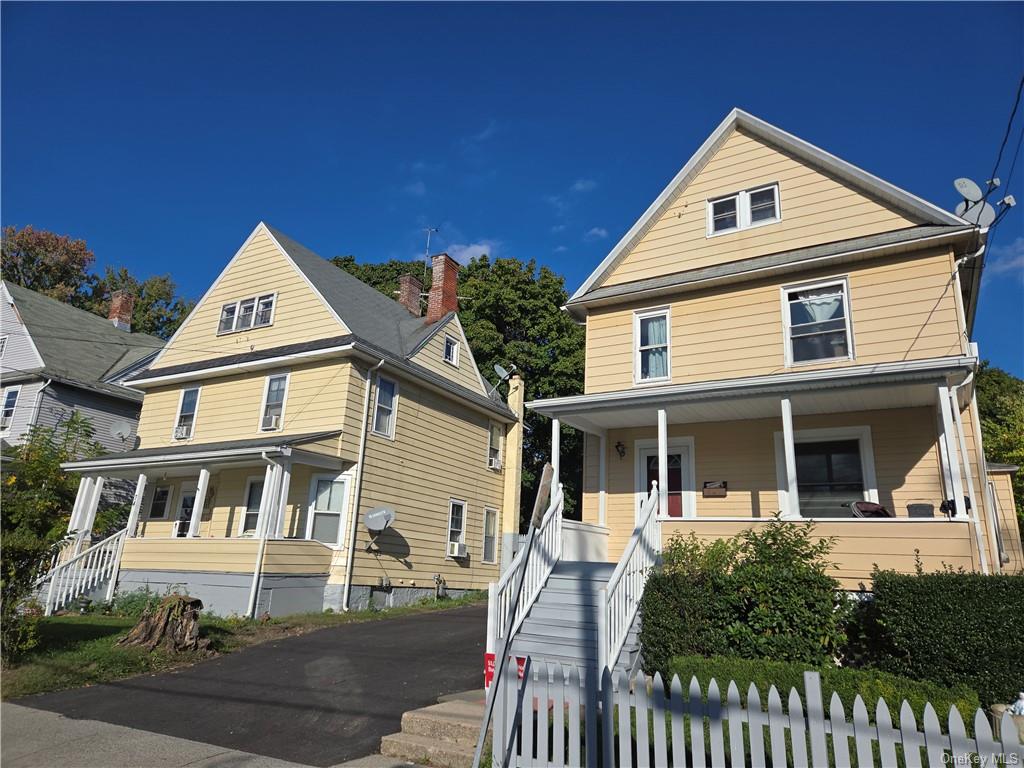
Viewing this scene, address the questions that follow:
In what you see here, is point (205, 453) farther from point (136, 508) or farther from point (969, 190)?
point (969, 190)

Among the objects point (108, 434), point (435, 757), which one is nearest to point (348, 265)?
point (108, 434)

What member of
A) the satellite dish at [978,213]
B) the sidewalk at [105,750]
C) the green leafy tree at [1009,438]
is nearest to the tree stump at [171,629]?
the sidewalk at [105,750]

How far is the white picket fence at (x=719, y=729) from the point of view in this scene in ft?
11.8

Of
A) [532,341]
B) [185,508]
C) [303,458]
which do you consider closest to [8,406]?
[185,508]

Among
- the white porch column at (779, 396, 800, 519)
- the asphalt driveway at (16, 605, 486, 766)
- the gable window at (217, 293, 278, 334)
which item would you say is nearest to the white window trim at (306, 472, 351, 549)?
the asphalt driveway at (16, 605, 486, 766)

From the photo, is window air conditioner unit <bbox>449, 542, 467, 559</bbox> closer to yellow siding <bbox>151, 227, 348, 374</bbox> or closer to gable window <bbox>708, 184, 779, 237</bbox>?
yellow siding <bbox>151, 227, 348, 374</bbox>

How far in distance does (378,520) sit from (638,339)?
7.93 meters

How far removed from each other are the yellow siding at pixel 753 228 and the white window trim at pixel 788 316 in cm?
89

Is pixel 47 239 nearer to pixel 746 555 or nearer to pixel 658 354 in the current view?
pixel 658 354

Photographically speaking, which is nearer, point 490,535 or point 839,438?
point 839,438

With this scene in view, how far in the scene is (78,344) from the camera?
24984mm

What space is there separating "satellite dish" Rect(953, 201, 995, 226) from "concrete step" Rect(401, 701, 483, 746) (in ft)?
35.8

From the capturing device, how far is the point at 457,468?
67.8 feet

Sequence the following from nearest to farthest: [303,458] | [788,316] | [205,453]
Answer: [788,316] → [303,458] → [205,453]
